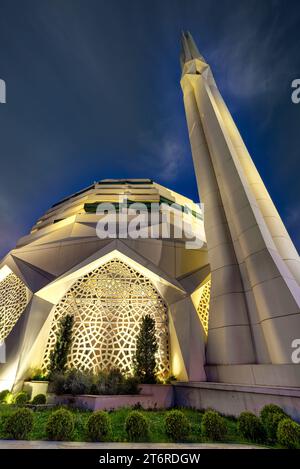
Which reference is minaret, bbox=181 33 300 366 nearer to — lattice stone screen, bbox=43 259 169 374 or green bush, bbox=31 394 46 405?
lattice stone screen, bbox=43 259 169 374

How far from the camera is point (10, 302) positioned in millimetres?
14336

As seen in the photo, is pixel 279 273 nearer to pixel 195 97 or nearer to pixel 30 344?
pixel 30 344

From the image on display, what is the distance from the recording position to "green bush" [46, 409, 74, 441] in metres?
4.82

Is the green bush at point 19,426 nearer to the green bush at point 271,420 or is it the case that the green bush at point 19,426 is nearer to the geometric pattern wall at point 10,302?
the green bush at point 271,420

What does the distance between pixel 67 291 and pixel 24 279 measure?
8.71ft

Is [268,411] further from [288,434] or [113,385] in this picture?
[113,385]

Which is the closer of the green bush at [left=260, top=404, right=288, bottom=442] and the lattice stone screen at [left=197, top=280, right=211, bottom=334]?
the green bush at [left=260, top=404, right=288, bottom=442]

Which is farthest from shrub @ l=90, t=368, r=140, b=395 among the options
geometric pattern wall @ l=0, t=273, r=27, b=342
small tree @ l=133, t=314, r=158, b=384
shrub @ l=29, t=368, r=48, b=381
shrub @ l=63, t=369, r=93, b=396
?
geometric pattern wall @ l=0, t=273, r=27, b=342

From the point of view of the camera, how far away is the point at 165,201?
23.6 metres

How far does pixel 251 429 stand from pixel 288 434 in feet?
2.89

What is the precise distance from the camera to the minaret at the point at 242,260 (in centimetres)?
846

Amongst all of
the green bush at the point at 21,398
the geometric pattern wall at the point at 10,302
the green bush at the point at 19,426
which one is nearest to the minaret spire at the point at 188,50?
the geometric pattern wall at the point at 10,302

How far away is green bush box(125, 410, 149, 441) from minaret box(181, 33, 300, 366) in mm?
5277

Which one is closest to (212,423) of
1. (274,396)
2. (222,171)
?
(274,396)
